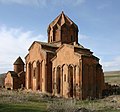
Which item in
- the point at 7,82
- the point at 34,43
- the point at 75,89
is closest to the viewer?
the point at 75,89

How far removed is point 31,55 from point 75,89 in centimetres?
1200

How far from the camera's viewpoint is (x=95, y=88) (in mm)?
32938

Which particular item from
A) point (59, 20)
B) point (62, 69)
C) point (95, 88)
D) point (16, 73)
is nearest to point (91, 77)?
point (95, 88)

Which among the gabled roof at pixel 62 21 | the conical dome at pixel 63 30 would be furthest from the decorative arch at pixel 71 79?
the gabled roof at pixel 62 21

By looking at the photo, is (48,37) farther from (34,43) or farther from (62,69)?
(62,69)

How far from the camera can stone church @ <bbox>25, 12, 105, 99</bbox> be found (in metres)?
31.9

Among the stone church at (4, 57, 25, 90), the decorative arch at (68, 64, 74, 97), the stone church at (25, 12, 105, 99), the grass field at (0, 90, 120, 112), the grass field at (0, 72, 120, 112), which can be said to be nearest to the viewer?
the grass field at (0, 90, 120, 112)

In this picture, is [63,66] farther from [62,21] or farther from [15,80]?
A: [15,80]

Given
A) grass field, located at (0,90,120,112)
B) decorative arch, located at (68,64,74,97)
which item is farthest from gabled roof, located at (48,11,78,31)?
grass field, located at (0,90,120,112)

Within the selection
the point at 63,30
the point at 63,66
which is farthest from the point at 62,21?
the point at 63,66

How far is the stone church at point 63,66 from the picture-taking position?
105 feet

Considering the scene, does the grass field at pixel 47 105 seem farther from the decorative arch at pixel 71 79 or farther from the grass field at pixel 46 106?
the decorative arch at pixel 71 79

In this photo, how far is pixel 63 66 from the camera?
113 feet

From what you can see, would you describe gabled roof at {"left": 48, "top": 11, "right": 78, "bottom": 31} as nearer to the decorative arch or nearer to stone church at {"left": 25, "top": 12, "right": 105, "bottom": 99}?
stone church at {"left": 25, "top": 12, "right": 105, "bottom": 99}
